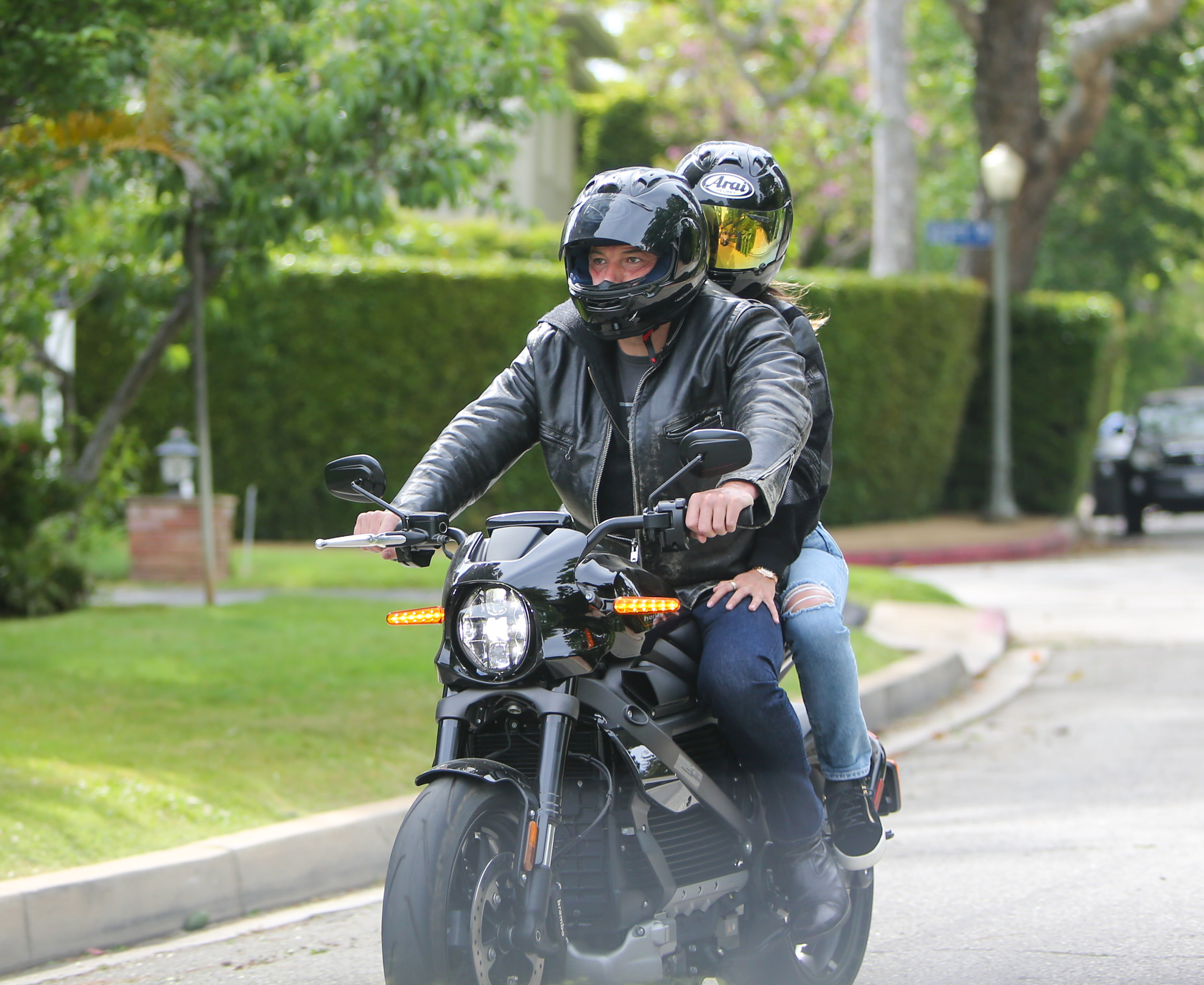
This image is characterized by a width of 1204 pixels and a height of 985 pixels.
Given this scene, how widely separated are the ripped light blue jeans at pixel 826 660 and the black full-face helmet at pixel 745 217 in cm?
73

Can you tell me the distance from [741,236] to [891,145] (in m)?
15.8

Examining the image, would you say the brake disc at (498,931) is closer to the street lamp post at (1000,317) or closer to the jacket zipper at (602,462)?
the jacket zipper at (602,462)

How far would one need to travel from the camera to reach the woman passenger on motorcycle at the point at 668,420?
3.32m

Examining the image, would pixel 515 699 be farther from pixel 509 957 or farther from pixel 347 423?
pixel 347 423

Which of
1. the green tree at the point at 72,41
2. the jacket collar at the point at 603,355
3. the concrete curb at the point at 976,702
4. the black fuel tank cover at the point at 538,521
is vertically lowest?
the concrete curb at the point at 976,702

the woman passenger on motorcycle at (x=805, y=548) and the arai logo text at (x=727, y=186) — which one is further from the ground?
the arai logo text at (x=727, y=186)

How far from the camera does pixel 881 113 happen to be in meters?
18.3

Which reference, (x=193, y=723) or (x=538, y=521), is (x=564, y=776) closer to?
(x=538, y=521)

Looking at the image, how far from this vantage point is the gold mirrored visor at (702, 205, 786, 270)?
3.94 m

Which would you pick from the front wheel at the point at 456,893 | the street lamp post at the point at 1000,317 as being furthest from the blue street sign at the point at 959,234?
the front wheel at the point at 456,893

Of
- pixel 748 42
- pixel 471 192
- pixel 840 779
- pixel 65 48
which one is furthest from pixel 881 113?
pixel 840 779

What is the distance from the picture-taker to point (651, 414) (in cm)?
344

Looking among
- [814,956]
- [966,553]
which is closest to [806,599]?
[814,956]

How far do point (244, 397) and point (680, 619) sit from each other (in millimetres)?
12676
